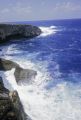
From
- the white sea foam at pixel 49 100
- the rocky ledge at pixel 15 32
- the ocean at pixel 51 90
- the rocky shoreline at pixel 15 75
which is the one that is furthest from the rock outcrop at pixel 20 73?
the rocky ledge at pixel 15 32

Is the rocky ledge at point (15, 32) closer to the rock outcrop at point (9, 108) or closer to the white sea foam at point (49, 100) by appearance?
the white sea foam at point (49, 100)

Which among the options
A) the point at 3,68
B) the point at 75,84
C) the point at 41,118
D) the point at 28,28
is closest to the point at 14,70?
the point at 3,68

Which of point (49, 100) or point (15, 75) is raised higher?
point (15, 75)

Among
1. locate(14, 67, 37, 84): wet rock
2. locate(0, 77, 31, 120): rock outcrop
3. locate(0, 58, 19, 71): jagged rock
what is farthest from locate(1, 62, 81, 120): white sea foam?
locate(0, 77, 31, 120): rock outcrop

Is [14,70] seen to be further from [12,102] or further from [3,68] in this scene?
[12,102]

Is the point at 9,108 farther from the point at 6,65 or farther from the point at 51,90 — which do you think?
the point at 6,65

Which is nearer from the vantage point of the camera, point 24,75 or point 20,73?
point 24,75

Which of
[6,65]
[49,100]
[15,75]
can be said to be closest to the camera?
[49,100]

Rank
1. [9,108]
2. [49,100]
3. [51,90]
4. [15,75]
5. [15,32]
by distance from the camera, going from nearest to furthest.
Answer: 1. [9,108]
2. [49,100]
3. [51,90]
4. [15,75]
5. [15,32]

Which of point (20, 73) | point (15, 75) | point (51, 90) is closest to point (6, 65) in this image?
point (20, 73)
